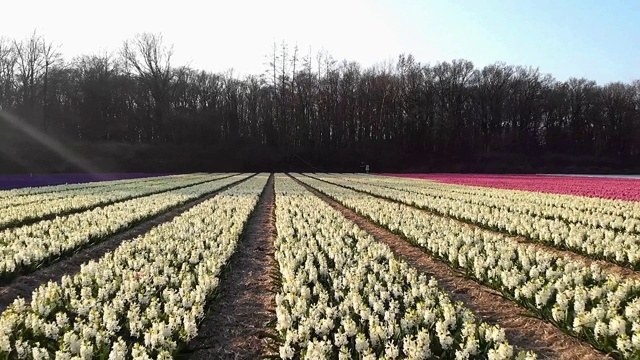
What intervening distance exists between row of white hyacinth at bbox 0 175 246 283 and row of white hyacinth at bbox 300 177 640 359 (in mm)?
7016

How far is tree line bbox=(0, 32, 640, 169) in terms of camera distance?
65.4 meters

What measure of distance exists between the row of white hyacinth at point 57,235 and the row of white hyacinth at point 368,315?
419 cm

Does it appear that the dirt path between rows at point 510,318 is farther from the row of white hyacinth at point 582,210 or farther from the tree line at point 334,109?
the tree line at point 334,109

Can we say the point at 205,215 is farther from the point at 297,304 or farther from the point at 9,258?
the point at 297,304

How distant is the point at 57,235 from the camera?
10.2m

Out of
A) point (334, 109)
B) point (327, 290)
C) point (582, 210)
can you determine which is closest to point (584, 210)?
point (582, 210)

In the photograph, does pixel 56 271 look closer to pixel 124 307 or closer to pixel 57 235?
pixel 57 235

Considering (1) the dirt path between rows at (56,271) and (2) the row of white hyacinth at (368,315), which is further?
(1) the dirt path between rows at (56,271)

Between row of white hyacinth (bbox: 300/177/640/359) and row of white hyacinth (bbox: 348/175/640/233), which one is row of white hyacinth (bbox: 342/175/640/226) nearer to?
row of white hyacinth (bbox: 348/175/640/233)

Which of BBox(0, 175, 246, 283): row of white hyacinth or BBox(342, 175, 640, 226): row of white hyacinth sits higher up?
BBox(342, 175, 640, 226): row of white hyacinth

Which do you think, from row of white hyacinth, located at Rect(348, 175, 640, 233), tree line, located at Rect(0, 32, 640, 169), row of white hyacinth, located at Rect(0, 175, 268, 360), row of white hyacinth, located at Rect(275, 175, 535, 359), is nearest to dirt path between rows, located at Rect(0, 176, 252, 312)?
row of white hyacinth, located at Rect(0, 175, 268, 360)

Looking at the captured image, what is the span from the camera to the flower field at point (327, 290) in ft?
14.9

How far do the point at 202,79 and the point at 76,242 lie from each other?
222 ft

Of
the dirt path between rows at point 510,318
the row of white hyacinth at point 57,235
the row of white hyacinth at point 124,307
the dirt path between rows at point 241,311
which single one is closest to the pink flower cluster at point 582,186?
the dirt path between rows at point 510,318
